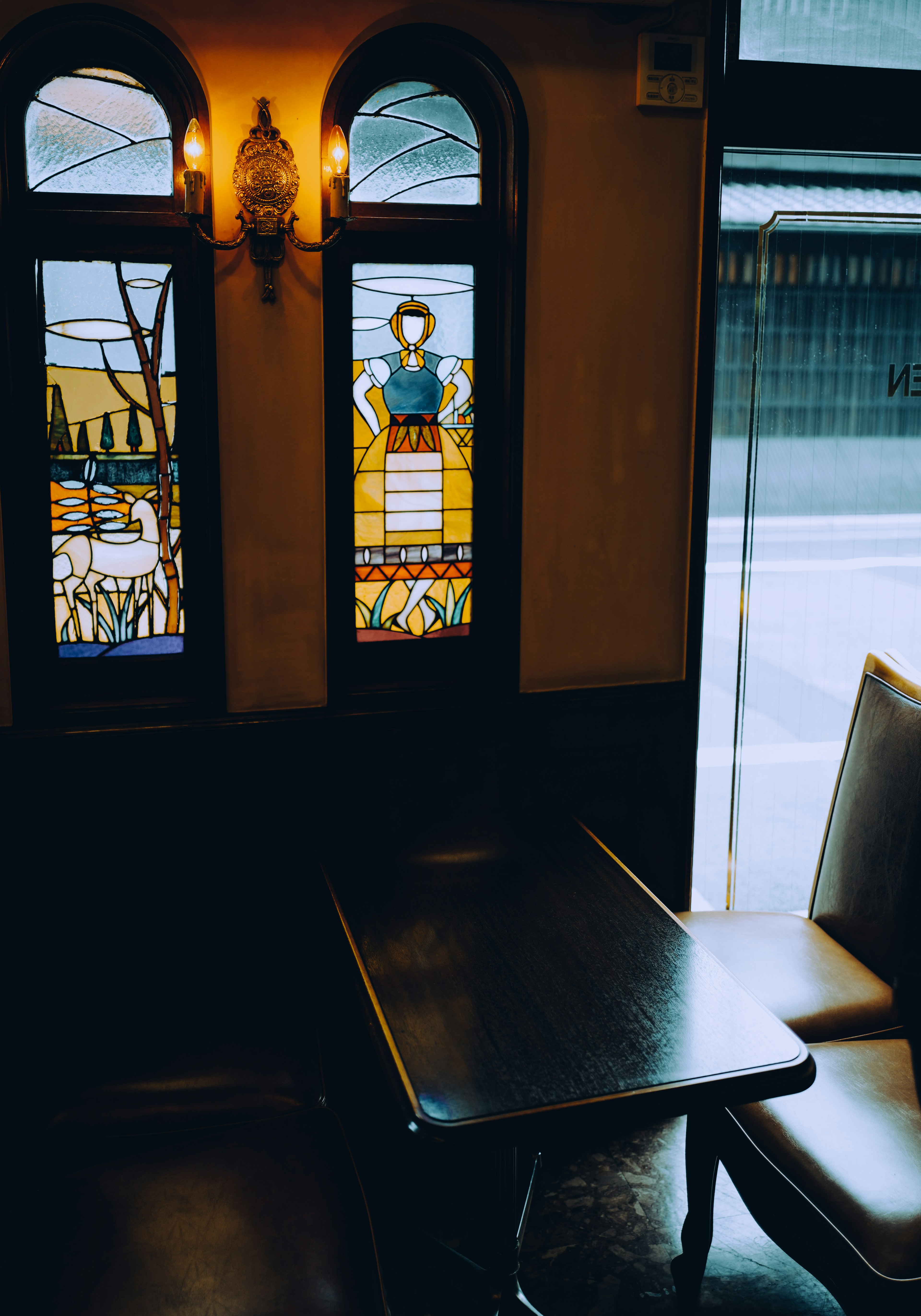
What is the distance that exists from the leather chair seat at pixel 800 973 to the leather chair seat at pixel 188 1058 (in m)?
0.89

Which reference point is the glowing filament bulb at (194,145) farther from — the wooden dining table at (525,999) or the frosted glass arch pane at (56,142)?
the wooden dining table at (525,999)

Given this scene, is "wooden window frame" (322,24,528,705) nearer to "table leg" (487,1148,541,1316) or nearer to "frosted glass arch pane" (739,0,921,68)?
"frosted glass arch pane" (739,0,921,68)

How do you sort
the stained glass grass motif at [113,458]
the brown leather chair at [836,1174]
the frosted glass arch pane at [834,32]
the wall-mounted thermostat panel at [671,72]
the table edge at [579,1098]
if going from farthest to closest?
the frosted glass arch pane at [834,32], the wall-mounted thermostat panel at [671,72], the stained glass grass motif at [113,458], the brown leather chair at [836,1174], the table edge at [579,1098]

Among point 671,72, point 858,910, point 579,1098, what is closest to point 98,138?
point 671,72

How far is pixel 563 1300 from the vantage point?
7.19ft

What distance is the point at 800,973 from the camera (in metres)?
2.38

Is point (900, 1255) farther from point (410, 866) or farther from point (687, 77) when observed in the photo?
point (687, 77)

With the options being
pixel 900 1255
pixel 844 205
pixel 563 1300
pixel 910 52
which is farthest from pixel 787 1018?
pixel 910 52

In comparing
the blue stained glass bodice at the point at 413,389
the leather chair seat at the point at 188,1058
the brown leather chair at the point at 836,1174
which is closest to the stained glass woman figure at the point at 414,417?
the blue stained glass bodice at the point at 413,389

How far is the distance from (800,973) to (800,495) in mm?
1335

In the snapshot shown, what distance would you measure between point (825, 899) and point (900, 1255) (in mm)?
985

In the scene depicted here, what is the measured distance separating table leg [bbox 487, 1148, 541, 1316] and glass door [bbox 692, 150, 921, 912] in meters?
1.30

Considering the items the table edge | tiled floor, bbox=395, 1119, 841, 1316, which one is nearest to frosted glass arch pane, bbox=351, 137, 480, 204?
the table edge

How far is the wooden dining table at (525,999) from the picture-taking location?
1.58 meters
